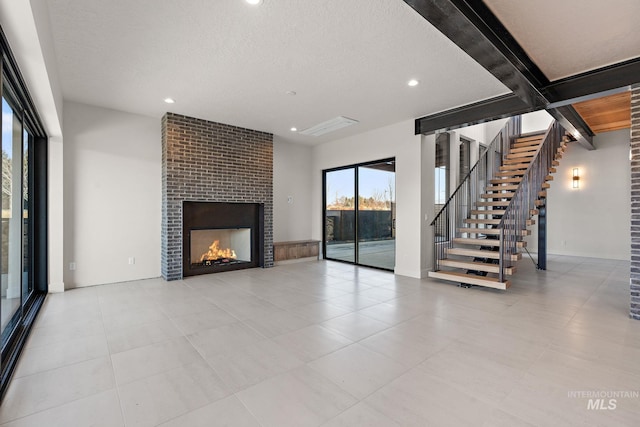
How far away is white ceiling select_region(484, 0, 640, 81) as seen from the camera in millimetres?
2504

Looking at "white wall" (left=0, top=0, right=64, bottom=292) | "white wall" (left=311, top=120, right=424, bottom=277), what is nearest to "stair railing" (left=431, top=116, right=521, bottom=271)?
"white wall" (left=311, top=120, right=424, bottom=277)

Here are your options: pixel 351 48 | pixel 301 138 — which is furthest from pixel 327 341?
pixel 301 138

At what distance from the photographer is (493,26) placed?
2.68 metres

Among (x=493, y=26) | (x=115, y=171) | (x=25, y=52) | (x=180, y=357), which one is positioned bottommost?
(x=180, y=357)

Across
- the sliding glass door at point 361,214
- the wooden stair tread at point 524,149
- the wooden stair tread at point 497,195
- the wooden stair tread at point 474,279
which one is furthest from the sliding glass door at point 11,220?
the wooden stair tread at point 524,149

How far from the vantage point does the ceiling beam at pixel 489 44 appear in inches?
89.4

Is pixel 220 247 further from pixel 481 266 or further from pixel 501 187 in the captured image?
pixel 501 187

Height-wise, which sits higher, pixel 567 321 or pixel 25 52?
pixel 25 52

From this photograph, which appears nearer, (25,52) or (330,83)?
(25,52)

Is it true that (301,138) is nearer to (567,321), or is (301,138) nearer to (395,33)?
(395,33)

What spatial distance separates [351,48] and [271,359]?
10.2ft

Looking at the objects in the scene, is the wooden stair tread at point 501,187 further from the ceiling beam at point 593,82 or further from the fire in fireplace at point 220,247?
the fire in fireplace at point 220,247

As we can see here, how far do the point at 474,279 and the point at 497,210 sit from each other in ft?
6.59

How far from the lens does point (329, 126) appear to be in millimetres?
6000
